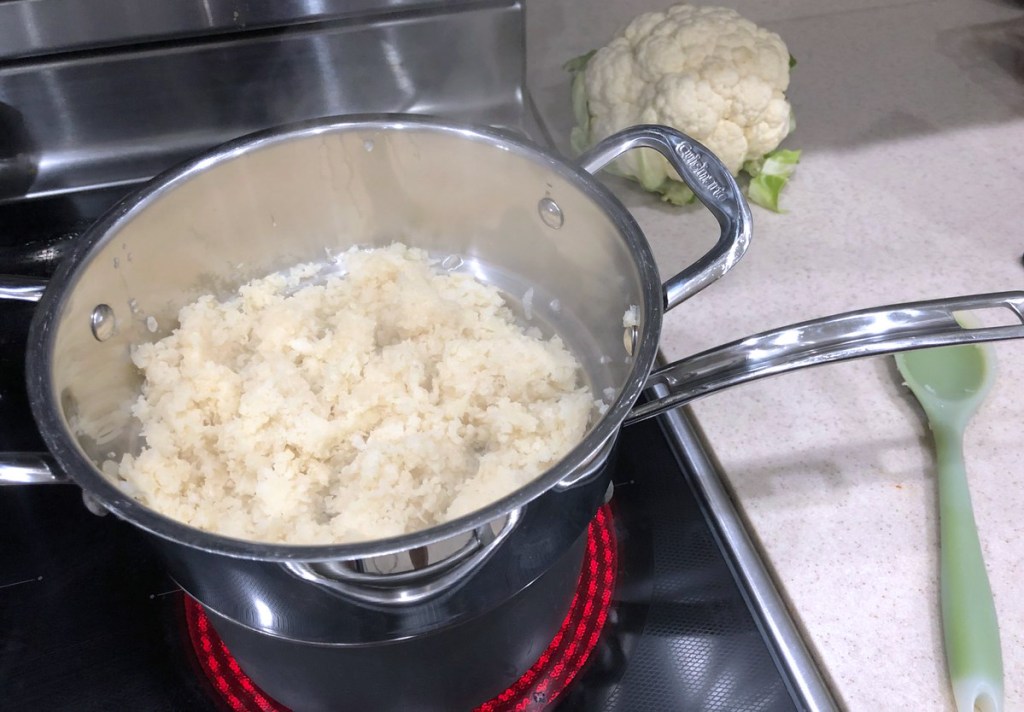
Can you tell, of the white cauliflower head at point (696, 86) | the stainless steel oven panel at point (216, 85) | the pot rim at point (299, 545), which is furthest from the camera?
the white cauliflower head at point (696, 86)

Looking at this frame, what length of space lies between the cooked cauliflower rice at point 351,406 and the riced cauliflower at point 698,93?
362mm

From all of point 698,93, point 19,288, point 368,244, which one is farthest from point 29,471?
point 698,93

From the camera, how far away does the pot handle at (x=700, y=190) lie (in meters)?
0.68

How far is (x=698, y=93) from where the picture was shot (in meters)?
1.09

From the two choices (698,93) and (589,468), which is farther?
(698,93)

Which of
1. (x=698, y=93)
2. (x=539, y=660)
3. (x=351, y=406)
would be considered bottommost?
(x=539, y=660)

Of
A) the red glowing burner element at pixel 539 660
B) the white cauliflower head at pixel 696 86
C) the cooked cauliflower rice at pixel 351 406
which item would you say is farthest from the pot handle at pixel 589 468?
the white cauliflower head at pixel 696 86

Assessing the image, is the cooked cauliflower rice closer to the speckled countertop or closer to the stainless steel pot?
the stainless steel pot

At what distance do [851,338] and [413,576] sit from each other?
39 centimetres

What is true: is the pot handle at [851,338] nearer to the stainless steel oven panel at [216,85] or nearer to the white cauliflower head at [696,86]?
the white cauliflower head at [696,86]

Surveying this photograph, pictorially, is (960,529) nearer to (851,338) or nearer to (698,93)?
(851,338)

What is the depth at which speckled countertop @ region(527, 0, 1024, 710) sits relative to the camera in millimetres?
767

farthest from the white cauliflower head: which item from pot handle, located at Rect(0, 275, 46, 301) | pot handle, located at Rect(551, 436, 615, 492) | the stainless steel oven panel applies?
pot handle, located at Rect(0, 275, 46, 301)

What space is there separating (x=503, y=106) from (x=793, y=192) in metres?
0.42
